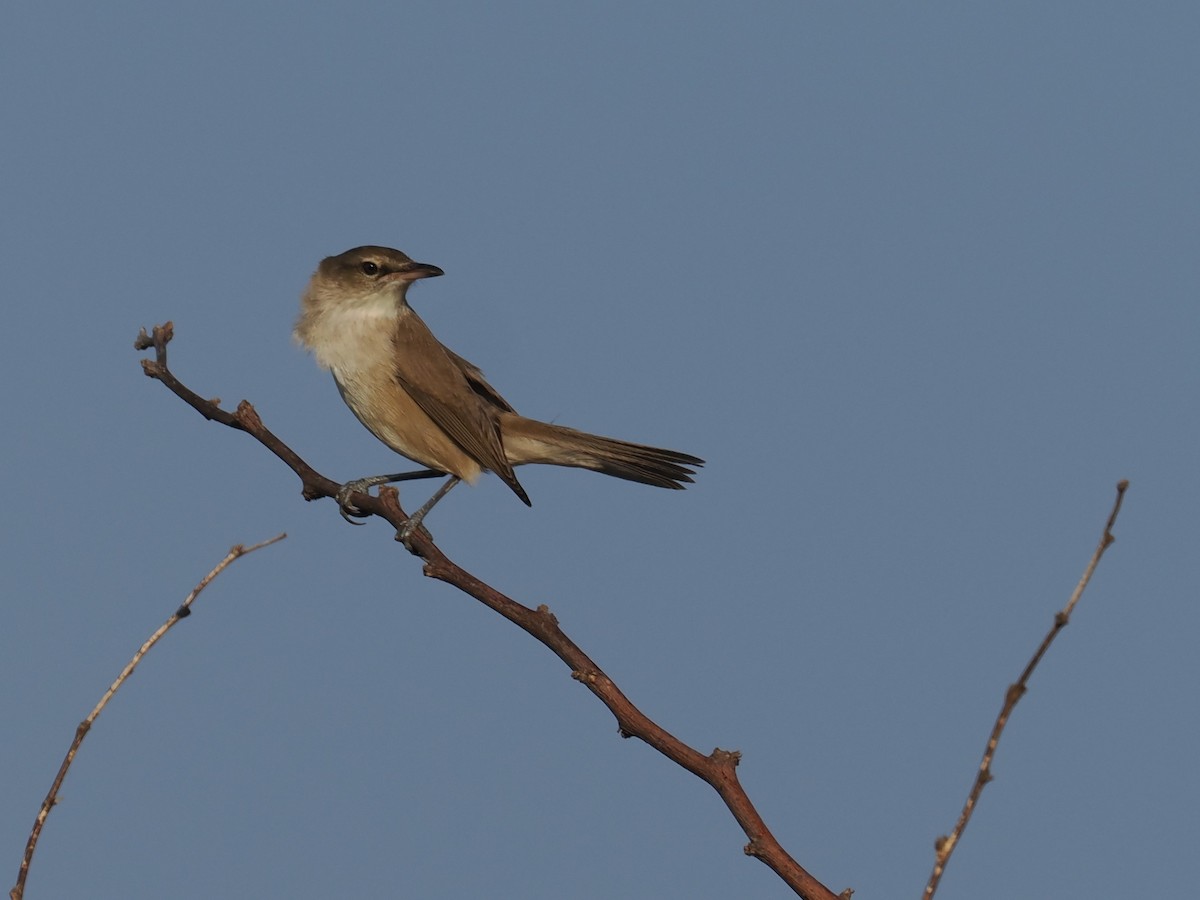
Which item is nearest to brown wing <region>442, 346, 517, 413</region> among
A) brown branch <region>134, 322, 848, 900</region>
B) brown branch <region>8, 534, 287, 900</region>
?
brown branch <region>134, 322, 848, 900</region>

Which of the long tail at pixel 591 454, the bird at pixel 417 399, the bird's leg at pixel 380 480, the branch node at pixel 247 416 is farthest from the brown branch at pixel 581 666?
the long tail at pixel 591 454

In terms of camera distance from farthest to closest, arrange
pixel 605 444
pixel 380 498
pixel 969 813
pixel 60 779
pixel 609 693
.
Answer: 1. pixel 605 444
2. pixel 380 498
3. pixel 609 693
4. pixel 60 779
5. pixel 969 813

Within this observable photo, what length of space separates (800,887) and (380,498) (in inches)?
102

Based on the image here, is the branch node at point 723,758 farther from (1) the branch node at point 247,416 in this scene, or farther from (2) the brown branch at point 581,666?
(1) the branch node at point 247,416

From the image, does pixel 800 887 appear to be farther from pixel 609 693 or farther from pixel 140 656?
pixel 140 656

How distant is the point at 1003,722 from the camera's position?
2.52 metres

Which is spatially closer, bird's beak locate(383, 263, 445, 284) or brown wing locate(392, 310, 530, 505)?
brown wing locate(392, 310, 530, 505)

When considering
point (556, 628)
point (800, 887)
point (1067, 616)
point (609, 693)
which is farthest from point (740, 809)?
point (1067, 616)

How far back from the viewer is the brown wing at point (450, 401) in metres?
7.94

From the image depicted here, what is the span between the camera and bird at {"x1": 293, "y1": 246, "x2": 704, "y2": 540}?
797 cm

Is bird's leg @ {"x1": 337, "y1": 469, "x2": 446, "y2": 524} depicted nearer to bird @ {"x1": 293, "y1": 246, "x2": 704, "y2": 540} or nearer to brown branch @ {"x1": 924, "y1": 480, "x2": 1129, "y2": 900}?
bird @ {"x1": 293, "y1": 246, "x2": 704, "y2": 540}

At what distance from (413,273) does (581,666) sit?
16.3 feet

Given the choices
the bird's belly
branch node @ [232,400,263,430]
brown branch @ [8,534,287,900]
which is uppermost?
the bird's belly

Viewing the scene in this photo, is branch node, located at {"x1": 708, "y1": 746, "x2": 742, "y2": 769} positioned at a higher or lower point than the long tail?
lower
